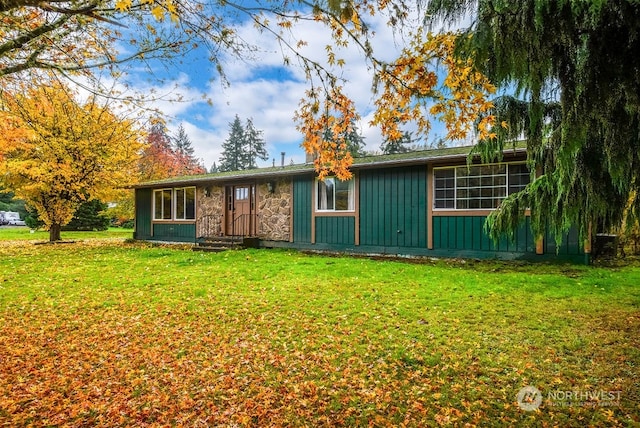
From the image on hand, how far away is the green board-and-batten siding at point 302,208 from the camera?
11492mm

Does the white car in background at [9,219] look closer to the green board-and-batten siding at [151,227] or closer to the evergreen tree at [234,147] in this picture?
the evergreen tree at [234,147]

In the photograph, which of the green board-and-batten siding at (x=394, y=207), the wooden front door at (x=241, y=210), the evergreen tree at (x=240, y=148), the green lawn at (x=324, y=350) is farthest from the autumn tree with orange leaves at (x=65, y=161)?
the evergreen tree at (x=240, y=148)

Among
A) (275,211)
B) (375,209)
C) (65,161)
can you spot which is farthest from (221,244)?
(65,161)

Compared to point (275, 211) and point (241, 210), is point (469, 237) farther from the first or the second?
point (241, 210)

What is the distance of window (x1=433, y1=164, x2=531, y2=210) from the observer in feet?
26.9

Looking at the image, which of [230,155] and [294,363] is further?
[230,155]

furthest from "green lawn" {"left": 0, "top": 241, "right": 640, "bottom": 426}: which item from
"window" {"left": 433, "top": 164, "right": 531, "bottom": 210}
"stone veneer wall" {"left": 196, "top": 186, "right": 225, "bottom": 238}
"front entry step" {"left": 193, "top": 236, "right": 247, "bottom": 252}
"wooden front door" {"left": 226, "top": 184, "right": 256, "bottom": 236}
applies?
"stone veneer wall" {"left": 196, "top": 186, "right": 225, "bottom": 238}

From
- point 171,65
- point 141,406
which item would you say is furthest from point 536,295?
point 171,65

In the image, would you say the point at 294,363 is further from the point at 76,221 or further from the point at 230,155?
the point at 230,155

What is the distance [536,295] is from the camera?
5379 mm

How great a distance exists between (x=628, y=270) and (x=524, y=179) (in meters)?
2.61

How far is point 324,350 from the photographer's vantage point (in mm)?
3586

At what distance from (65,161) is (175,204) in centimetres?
405

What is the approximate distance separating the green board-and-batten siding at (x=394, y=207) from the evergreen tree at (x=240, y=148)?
35588 millimetres
